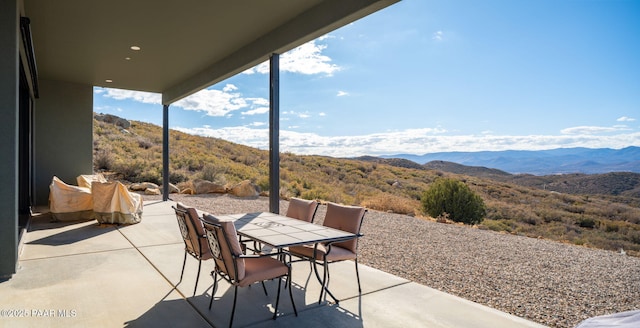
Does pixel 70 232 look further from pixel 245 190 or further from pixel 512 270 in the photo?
pixel 512 270

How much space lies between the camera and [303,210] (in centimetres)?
391

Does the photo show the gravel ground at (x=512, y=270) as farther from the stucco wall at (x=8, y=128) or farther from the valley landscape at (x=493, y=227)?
the stucco wall at (x=8, y=128)

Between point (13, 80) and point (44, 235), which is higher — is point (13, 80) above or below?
above

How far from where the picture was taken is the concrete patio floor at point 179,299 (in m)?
2.66

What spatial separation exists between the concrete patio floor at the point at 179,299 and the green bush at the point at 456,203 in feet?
20.0

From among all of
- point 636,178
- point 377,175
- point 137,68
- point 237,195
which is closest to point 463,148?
point 377,175

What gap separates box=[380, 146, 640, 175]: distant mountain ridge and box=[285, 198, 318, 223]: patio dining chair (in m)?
11.0

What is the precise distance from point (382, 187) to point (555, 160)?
1152 centimetres

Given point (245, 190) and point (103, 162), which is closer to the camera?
point (245, 190)

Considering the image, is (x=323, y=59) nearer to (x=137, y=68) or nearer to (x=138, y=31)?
(x=137, y=68)

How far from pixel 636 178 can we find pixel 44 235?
17.8 m

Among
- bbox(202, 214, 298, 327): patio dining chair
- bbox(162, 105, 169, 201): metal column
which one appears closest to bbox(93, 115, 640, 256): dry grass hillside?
bbox(162, 105, 169, 201): metal column

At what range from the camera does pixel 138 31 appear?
532 centimetres

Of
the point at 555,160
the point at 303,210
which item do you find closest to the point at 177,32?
the point at 303,210
